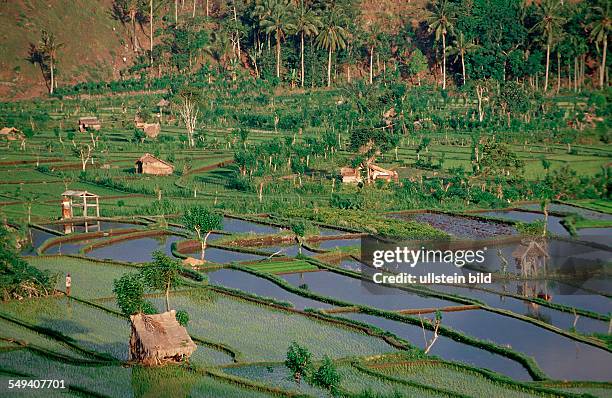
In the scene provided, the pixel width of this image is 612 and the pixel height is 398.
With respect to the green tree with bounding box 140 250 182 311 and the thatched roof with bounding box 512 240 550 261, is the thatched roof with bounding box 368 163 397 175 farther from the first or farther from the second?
the green tree with bounding box 140 250 182 311

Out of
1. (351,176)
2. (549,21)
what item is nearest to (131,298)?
(351,176)

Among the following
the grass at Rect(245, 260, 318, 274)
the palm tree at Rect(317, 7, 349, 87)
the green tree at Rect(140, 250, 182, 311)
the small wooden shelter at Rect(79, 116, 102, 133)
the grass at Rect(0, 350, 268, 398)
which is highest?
the palm tree at Rect(317, 7, 349, 87)

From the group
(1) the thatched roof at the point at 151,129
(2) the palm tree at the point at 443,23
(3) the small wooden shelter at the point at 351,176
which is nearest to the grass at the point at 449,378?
(3) the small wooden shelter at the point at 351,176

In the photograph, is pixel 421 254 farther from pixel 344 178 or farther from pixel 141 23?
pixel 141 23

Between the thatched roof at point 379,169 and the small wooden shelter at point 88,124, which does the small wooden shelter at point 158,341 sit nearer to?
the thatched roof at point 379,169

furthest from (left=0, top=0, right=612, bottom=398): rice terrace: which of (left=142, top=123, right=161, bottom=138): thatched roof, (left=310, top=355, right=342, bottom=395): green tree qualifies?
(left=142, top=123, right=161, bottom=138): thatched roof

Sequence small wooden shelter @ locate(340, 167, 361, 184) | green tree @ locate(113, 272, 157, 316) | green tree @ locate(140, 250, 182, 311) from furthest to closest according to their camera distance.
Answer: small wooden shelter @ locate(340, 167, 361, 184) < green tree @ locate(140, 250, 182, 311) < green tree @ locate(113, 272, 157, 316)

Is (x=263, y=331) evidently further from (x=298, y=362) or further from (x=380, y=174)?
(x=380, y=174)
